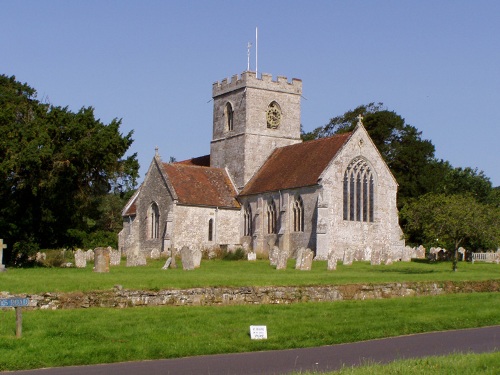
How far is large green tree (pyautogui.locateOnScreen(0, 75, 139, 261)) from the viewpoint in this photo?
35844mm

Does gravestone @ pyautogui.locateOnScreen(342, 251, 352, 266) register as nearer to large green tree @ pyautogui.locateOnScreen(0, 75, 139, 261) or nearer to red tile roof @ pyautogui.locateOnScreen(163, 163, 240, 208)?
large green tree @ pyautogui.locateOnScreen(0, 75, 139, 261)

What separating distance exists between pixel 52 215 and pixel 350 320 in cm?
2218

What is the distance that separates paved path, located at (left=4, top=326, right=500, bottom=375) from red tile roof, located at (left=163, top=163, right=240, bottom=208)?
36.5 metres

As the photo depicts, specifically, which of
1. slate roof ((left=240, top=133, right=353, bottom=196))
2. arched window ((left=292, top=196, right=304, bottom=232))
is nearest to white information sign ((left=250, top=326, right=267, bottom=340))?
slate roof ((left=240, top=133, right=353, bottom=196))

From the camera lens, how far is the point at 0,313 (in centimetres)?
1881

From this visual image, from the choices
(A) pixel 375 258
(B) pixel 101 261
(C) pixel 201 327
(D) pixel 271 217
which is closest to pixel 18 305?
(C) pixel 201 327

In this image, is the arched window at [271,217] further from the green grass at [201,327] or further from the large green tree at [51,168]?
the green grass at [201,327]

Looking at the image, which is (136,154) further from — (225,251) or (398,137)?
(398,137)

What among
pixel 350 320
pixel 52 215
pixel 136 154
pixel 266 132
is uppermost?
pixel 266 132

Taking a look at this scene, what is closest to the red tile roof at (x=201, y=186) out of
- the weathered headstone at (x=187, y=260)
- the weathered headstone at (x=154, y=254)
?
the weathered headstone at (x=154, y=254)

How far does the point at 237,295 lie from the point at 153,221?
112 ft

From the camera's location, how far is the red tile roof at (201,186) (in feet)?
177

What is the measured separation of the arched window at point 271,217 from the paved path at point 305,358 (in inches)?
1344

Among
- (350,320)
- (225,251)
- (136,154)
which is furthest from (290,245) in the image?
(350,320)
